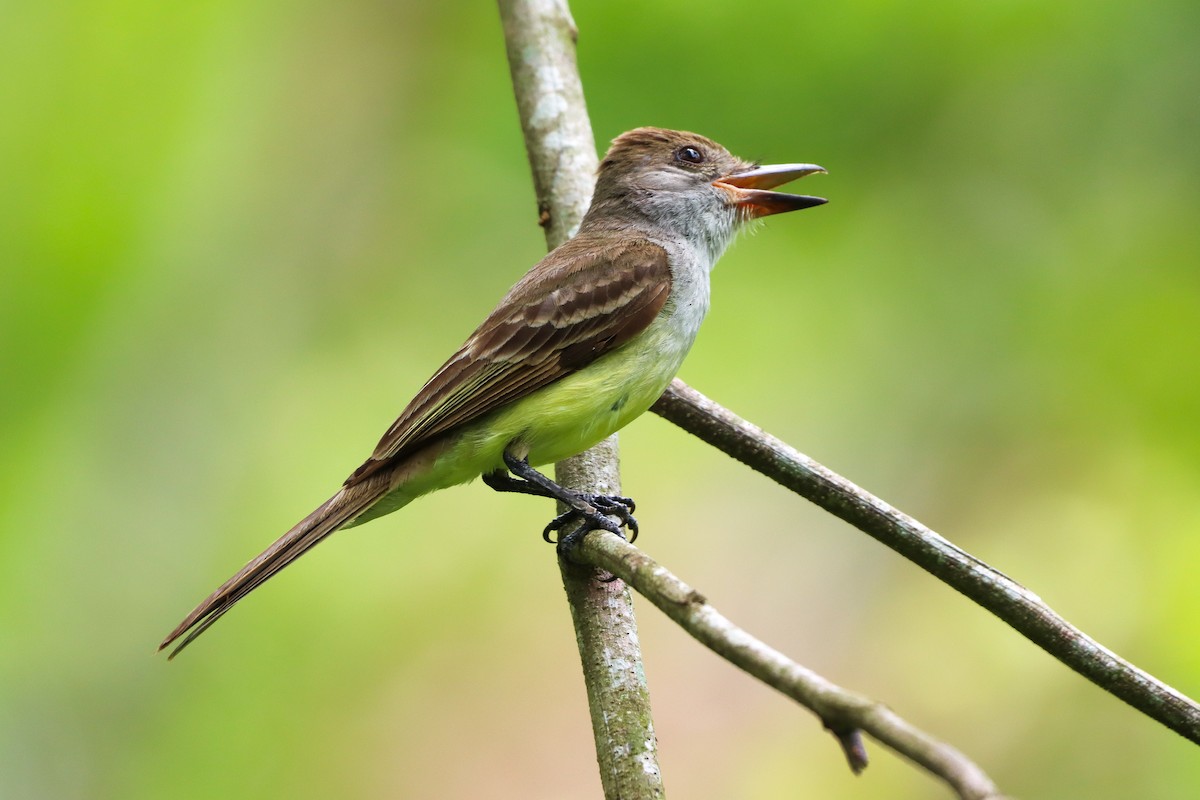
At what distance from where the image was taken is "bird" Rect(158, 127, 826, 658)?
391cm

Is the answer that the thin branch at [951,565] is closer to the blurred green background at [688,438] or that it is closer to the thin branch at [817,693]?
the thin branch at [817,693]

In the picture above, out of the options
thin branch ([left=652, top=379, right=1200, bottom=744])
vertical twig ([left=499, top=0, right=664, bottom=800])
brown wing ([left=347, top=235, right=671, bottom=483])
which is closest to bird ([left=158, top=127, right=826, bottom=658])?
brown wing ([left=347, top=235, right=671, bottom=483])

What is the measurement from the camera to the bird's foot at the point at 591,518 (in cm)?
351

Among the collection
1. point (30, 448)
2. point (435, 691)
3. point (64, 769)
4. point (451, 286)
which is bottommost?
point (64, 769)

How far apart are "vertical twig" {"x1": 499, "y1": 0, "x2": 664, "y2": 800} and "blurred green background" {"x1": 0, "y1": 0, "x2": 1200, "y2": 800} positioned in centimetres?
61

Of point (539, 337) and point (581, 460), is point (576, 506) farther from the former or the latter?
point (539, 337)

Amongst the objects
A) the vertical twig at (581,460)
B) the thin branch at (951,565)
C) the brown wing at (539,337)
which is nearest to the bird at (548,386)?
the brown wing at (539,337)

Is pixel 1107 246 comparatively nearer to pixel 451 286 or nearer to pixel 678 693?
pixel 678 693

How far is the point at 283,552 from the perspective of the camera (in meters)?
3.72

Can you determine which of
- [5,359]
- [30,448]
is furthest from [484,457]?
[5,359]

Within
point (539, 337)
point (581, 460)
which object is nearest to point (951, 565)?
point (581, 460)

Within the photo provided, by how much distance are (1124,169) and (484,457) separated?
10.3 feet

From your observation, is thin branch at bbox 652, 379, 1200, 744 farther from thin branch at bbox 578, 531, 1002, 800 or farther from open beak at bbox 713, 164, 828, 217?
open beak at bbox 713, 164, 828, 217

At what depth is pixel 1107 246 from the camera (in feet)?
16.7
